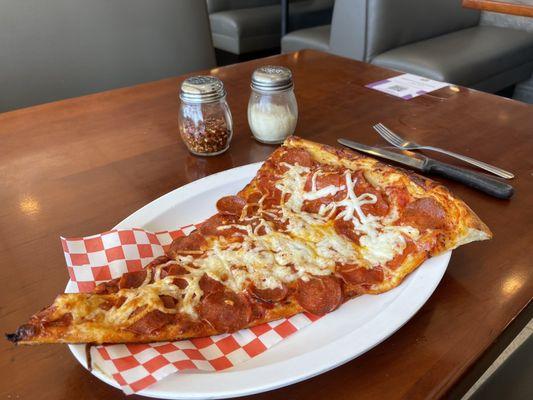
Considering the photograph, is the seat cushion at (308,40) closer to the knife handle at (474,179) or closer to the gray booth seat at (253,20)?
the gray booth seat at (253,20)

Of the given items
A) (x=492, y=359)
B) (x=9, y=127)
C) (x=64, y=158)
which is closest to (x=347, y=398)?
(x=492, y=359)

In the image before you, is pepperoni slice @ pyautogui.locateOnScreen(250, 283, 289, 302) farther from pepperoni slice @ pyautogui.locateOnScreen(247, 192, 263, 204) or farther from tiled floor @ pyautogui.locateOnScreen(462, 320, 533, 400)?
tiled floor @ pyautogui.locateOnScreen(462, 320, 533, 400)

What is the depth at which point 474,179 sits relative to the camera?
991 millimetres

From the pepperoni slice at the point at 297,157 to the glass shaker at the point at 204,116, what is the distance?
23 cm

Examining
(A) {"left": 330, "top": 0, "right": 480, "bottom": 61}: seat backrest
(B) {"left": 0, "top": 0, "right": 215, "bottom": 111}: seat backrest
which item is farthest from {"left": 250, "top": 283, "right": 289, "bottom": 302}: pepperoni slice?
(A) {"left": 330, "top": 0, "right": 480, "bottom": 61}: seat backrest

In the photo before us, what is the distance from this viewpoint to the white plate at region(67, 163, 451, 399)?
0.55m

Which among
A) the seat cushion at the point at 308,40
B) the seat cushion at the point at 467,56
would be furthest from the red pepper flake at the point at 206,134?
the seat cushion at the point at 308,40

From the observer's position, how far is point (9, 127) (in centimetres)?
130

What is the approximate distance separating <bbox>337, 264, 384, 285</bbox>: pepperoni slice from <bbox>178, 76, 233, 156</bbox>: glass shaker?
1.72 ft

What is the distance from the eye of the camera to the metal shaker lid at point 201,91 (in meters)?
1.06

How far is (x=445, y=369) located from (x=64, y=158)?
37.9 inches

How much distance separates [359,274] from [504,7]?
5.99ft

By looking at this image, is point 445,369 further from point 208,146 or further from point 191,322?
point 208,146

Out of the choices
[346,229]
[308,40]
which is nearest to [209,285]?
[346,229]
